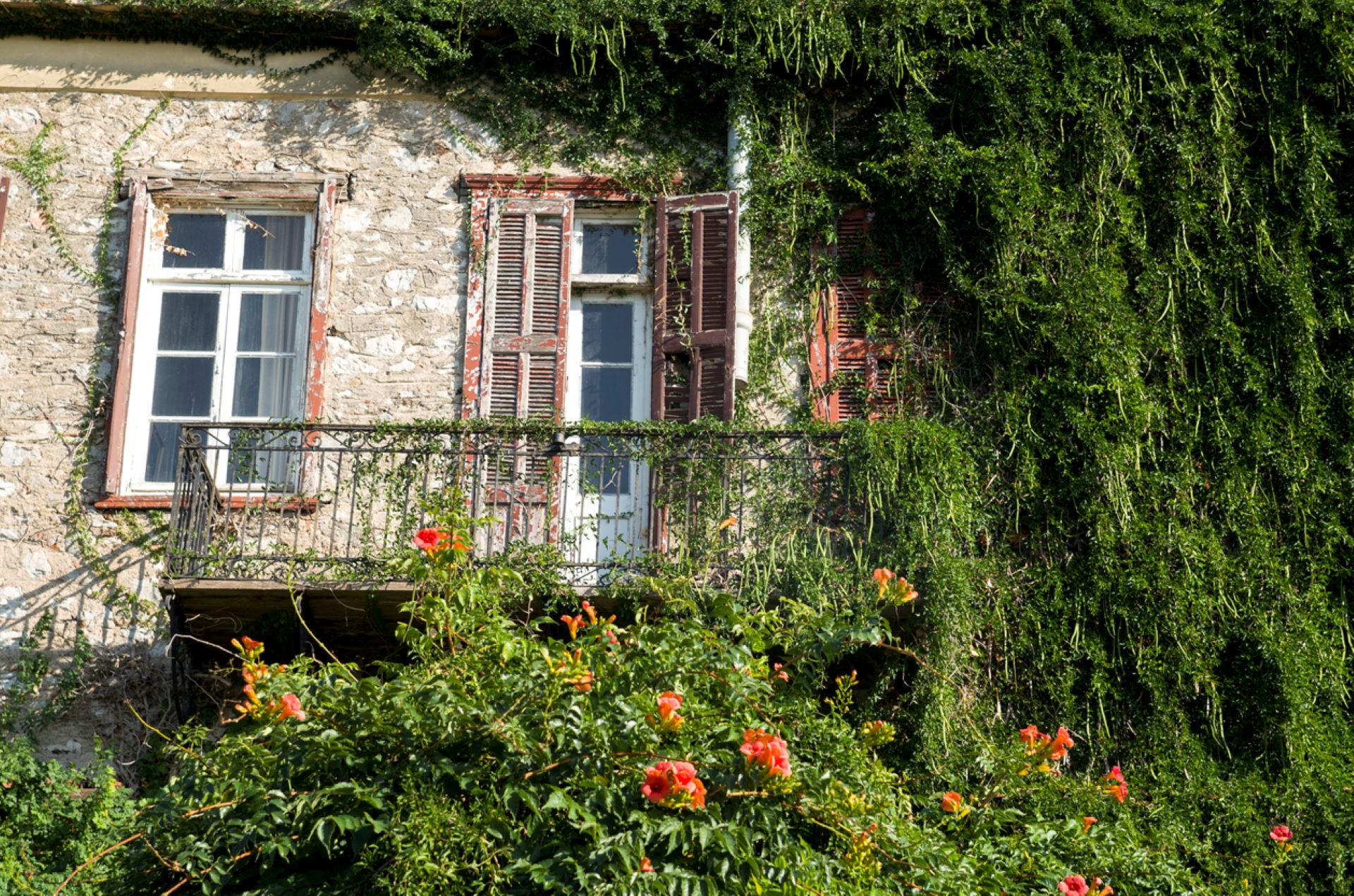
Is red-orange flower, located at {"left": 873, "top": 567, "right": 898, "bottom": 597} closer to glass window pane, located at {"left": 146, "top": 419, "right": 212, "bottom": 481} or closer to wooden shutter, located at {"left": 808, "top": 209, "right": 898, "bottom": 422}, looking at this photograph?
wooden shutter, located at {"left": 808, "top": 209, "right": 898, "bottom": 422}

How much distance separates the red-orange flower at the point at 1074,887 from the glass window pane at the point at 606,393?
12.6 feet

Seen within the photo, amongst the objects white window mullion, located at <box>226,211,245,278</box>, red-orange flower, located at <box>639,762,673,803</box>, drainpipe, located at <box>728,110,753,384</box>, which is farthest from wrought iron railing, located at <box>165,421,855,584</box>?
red-orange flower, located at <box>639,762,673,803</box>

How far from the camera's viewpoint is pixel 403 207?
8930mm

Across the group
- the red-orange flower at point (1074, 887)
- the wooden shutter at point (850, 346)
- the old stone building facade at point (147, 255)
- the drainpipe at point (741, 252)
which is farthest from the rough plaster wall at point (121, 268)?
the red-orange flower at point (1074, 887)

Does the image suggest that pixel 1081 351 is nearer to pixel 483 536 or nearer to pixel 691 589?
pixel 691 589

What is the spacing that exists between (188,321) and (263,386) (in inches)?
22.3

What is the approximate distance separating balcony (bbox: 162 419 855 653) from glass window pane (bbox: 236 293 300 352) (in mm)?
587

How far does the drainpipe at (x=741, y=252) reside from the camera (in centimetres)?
847

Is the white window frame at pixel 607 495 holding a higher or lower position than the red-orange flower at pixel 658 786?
higher

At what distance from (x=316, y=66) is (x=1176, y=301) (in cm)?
491

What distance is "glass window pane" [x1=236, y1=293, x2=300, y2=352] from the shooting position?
8.77 m

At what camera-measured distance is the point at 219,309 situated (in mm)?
8828

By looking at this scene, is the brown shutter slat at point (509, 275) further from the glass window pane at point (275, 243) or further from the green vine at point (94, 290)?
the green vine at point (94, 290)

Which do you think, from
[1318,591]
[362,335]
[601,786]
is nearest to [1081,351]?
[1318,591]
